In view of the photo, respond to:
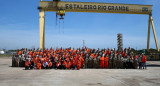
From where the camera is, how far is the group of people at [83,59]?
1520cm

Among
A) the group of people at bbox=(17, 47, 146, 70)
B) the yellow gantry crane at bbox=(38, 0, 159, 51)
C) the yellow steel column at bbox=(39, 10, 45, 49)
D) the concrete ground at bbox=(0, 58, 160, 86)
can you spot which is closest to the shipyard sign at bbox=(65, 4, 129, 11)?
the yellow gantry crane at bbox=(38, 0, 159, 51)

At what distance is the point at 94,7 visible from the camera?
24797 millimetres

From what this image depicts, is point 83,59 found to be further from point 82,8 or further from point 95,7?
point 95,7

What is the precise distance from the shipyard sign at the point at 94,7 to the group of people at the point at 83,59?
8.61 m

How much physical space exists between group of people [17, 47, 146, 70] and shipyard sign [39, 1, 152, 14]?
8613 millimetres

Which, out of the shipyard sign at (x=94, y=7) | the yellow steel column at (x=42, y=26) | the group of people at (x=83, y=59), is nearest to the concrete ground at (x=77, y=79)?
the group of people at (x=83, y=59)

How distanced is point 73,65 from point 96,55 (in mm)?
2494

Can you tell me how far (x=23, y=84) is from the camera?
25.7 feet

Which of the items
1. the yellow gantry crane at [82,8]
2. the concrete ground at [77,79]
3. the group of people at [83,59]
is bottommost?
the concrete ground at [77,79]

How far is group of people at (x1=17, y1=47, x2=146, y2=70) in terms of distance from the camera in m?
15.2

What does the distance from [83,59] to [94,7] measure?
11003 mm

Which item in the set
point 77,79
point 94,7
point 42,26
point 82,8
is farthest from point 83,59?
point 94,7

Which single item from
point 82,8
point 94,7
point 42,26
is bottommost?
point 42,26

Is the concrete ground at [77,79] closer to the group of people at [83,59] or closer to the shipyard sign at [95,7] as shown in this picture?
the group of people at [83,59]
